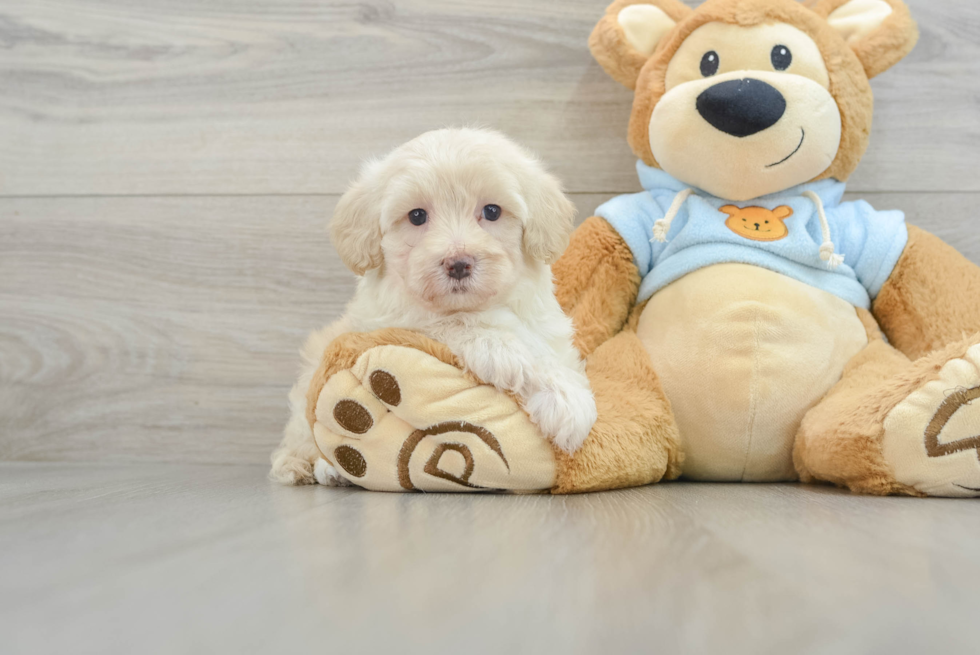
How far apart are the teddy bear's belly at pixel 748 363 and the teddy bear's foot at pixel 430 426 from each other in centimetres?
32

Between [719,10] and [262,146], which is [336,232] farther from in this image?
[719,10]

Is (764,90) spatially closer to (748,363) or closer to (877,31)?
(877,31)

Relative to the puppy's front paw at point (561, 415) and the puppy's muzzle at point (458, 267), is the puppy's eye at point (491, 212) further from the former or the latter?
the puppy's front paw at point (561, 415)

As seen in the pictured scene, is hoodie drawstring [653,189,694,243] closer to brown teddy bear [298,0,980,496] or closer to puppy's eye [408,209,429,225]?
brown teddy bear [298,0,980,496]

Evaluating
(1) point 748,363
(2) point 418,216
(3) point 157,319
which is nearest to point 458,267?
(2) point 418,216

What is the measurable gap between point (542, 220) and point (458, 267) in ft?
0.61

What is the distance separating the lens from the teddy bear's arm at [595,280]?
A: 1.31 metres

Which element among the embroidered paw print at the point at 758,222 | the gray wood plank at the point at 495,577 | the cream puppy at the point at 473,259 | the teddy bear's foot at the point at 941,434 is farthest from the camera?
the embroidered paw print at the point at 758,222

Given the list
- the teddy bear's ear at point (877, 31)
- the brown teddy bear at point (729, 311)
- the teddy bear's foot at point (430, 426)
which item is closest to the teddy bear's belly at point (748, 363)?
the brown teddy bear at point (729, 311)

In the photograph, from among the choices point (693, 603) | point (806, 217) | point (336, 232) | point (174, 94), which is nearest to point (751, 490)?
point (806, 217)

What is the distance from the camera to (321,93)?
161cm

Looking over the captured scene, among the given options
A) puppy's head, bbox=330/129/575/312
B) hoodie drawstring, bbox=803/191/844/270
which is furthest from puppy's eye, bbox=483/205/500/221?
hoodie drawstring, bbox=803/191/844/270

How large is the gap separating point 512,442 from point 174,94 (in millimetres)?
1220

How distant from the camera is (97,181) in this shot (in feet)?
5.46
